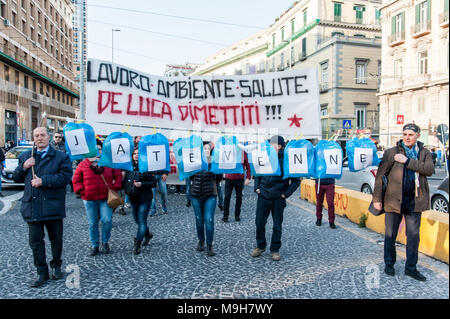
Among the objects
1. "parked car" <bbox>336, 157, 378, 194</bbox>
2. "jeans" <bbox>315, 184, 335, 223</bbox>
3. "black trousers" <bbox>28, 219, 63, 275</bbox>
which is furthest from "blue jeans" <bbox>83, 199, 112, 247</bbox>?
"parked car" <bbox>336, 157, 378, 194</bbox>

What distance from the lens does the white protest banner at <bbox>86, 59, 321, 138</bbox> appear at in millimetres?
4734

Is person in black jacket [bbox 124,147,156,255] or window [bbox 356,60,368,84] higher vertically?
window [bbox 356,60,368,84]

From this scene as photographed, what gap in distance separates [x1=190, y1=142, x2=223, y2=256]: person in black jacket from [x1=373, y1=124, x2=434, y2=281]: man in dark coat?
7.49 feet

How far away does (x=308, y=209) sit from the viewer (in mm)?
8617

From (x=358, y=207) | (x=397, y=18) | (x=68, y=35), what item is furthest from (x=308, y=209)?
(x=68, y=35)

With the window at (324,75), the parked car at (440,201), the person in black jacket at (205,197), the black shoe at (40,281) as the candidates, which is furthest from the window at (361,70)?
the black shoe at (40,281)

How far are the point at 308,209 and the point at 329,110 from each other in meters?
26.0

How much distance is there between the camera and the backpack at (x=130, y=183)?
16.9ft

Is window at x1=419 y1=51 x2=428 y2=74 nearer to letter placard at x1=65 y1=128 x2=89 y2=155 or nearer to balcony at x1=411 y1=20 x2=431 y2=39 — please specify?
balcony at x1=411 y1=20 x2=431 y2=39

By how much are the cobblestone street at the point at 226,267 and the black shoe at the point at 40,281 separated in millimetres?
70

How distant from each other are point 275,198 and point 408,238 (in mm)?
1716

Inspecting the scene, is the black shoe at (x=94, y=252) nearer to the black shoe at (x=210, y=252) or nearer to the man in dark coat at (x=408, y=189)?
the black shoe at (x=210, y=252)

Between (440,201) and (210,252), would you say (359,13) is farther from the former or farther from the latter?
(210,252)

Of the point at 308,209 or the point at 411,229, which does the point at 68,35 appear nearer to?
the point at 308,209
